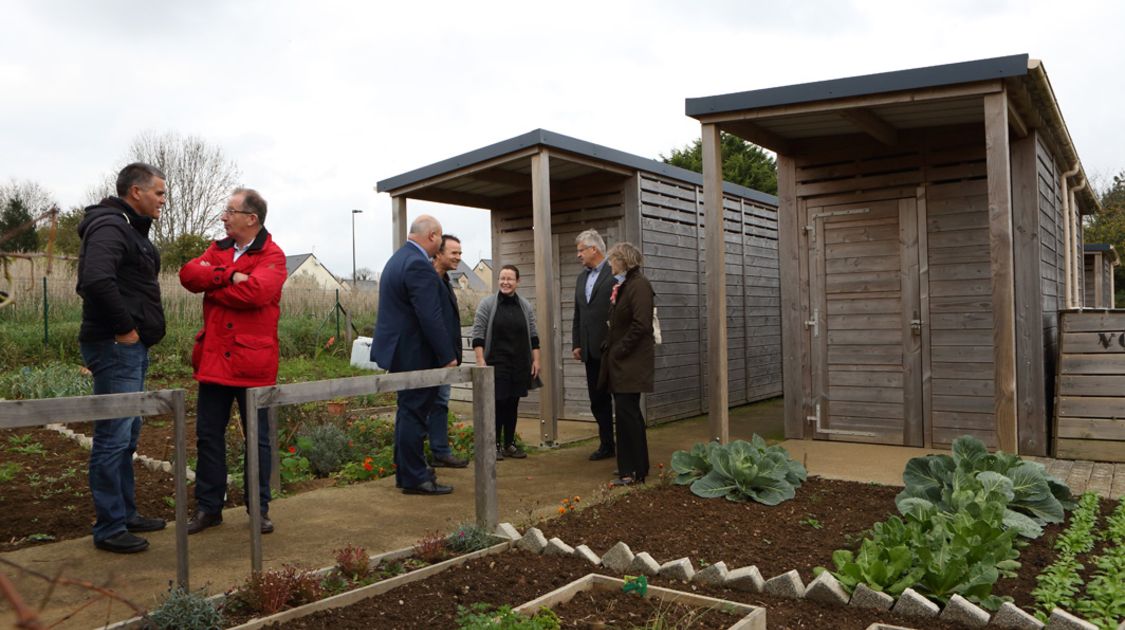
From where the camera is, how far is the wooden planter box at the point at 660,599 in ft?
9.41

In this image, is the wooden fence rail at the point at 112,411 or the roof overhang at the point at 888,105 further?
the roof overhang at the point at 888,105

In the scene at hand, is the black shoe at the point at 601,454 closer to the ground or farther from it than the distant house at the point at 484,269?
closer to the ground

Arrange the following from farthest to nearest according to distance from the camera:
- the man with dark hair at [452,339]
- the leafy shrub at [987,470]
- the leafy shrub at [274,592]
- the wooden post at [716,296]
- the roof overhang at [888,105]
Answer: the wooden post at [716,296]
the man with dark hair at [452,339]
the roof overhang at [888,105]
the leafy shrub at [987,470]
the leafy shrub at [274,592]

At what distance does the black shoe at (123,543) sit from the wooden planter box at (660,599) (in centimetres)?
188

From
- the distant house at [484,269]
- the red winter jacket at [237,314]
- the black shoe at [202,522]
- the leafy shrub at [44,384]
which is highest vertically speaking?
the distant house at [484,269]

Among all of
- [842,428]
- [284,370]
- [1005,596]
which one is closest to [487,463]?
[1005,596]

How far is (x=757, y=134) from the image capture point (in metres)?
6.72

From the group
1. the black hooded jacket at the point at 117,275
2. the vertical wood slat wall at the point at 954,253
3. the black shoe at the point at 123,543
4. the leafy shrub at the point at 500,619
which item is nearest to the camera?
the leafy shrub at the point at 500,619

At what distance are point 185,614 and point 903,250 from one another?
5996 millimetres

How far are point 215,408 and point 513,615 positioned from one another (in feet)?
6.74

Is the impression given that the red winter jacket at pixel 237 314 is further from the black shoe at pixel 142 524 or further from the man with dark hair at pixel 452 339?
the man with dark hair at pixel 452 339

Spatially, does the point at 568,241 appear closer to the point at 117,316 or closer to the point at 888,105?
the point at 888,105

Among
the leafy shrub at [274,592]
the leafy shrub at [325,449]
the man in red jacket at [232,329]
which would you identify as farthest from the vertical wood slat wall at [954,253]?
the leafy shrub at [274,592]

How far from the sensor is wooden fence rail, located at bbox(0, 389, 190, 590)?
2490mm
